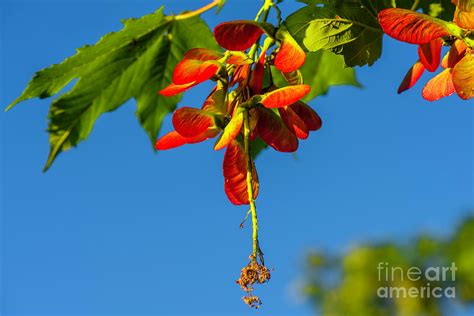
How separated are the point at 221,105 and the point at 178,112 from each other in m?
0.04

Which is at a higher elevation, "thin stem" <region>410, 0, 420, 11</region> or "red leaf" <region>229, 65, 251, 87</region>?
"thin stem" <region>410, 0, 420, 11</region>

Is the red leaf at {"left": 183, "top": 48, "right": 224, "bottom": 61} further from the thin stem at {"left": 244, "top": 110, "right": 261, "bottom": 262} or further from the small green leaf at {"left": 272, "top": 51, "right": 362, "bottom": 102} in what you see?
the small green leaf at {"left": 272, "top": 51, "right": 362, "bottom": 102}

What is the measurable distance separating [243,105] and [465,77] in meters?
0.21

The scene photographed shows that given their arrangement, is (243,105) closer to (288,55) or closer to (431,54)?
(288,55)

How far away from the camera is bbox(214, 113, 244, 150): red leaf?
24.3 inches

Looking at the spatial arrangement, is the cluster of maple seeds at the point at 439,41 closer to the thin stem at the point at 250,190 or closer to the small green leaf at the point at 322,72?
the thin stem at the point at 250,190

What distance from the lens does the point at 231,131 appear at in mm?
622

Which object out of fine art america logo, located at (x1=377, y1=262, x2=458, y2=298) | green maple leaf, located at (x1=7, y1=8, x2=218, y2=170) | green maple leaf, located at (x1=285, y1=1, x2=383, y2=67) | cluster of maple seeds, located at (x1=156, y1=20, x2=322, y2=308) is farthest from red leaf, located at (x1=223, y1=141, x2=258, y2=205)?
fine art america logo, located at (x1=377, y1=262, x2=458, y2=298)

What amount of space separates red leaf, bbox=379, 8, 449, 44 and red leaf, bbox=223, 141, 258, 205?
185 mm

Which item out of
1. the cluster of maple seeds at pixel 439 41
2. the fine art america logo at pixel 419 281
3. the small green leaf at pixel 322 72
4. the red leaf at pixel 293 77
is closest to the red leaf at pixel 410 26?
the cluster of maple seeds at pixel 439 41

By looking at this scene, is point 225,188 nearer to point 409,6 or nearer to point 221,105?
point 221,105

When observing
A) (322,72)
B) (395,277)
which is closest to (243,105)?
(322,72)

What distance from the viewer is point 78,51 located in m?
1.04

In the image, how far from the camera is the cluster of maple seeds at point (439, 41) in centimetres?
58
